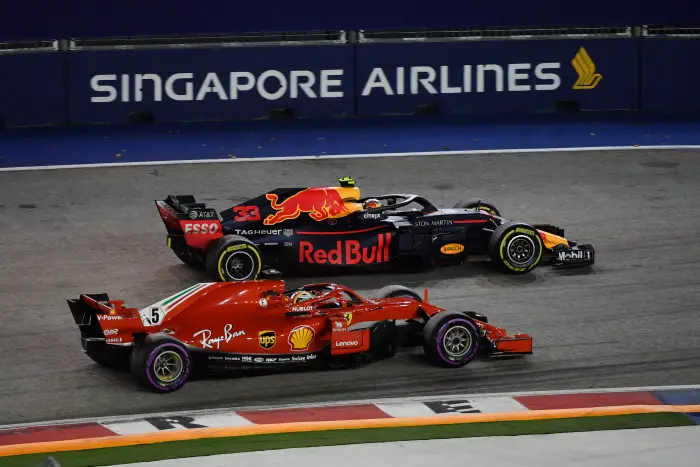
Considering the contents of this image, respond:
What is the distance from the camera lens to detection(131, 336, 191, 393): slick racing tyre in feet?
40.5

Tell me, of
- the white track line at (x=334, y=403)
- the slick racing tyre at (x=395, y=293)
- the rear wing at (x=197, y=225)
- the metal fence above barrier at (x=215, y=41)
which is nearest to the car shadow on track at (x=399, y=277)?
the rear wing at (x=197, y=225)

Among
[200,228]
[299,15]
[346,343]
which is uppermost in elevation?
[299,15]

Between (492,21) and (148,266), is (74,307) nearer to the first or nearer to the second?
(148,266)

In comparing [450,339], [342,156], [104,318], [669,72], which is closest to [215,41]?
[342,156]

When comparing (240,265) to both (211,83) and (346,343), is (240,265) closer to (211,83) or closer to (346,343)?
(346,343)

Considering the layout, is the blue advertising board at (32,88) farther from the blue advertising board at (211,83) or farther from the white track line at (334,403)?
the white track line at (334,403)

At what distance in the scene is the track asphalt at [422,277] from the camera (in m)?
12.9

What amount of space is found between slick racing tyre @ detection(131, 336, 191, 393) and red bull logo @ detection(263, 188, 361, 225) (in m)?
4.17

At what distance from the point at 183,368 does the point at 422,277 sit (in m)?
4.77

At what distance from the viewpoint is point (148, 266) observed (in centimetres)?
1698

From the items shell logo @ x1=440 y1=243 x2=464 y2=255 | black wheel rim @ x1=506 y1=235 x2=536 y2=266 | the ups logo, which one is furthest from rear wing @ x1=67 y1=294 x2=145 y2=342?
black wheel rim @ x1=506 y1=235 x2=536 y2=266

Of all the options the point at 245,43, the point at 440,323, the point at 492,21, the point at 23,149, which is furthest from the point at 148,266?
the point at 492,21

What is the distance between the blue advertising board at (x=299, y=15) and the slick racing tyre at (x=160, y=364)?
12436 mm

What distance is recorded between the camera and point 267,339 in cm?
1294
